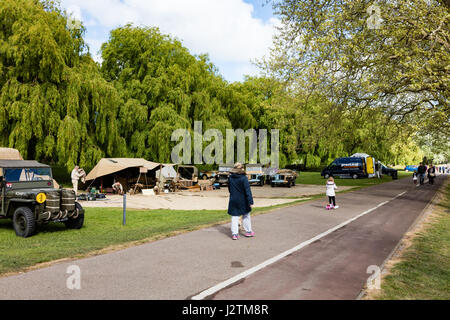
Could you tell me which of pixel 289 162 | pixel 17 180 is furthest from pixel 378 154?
pixel 17 180

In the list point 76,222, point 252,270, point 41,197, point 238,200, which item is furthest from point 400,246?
point 41,197

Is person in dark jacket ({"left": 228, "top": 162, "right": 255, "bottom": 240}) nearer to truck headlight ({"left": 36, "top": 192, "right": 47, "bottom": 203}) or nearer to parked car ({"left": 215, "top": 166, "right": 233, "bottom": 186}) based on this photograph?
truck headlight ({"left": 36, "top": 192, "right": 47, "bottom": 203})

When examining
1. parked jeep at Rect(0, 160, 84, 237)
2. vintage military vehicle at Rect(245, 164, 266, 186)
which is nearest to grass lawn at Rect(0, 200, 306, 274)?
parked jeep at Rect(0, 160, 84, 237)

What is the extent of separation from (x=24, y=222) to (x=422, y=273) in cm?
955

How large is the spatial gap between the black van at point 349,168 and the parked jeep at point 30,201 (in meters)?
37.9

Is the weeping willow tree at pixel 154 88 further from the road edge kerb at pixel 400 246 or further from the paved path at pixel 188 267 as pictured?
the paved path at pixel 188 267

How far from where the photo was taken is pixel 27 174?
10.9 meters

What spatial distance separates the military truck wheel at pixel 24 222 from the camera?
9.23 m

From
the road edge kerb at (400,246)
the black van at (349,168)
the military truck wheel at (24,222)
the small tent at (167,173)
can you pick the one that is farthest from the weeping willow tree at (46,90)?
the black van at (349,168)

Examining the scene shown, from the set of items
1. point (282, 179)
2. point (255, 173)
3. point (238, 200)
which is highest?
point (255, 173)

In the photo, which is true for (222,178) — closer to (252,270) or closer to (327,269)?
(327,269)

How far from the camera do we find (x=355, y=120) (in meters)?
22.4
